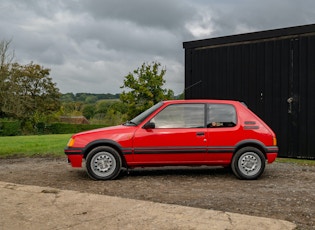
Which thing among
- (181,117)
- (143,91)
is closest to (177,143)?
(181,117)

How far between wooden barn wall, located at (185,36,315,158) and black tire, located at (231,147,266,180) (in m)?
4.90

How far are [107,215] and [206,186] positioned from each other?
2528 millimetres

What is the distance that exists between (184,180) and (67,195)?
8.08 feet

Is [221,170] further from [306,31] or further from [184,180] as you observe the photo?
[306,31]

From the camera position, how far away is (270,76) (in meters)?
12.6

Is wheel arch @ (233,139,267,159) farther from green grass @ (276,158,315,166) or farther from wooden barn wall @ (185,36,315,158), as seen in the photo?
wooden barn wall @ (185,36,315,158)

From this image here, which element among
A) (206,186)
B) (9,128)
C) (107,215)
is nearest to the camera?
(107,215)

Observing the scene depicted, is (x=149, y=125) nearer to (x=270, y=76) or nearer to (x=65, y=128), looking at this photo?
(x=270, y=76)

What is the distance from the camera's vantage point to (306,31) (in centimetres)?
1156

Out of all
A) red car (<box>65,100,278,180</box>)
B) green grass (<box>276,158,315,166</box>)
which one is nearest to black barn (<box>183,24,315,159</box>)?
green grass (<box>276,158,315,166</box>)

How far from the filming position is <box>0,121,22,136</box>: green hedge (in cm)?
3891

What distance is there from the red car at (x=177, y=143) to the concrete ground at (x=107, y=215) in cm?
157

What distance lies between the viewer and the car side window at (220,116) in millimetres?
7652

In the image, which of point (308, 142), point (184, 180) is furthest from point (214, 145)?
point (308, 142)
